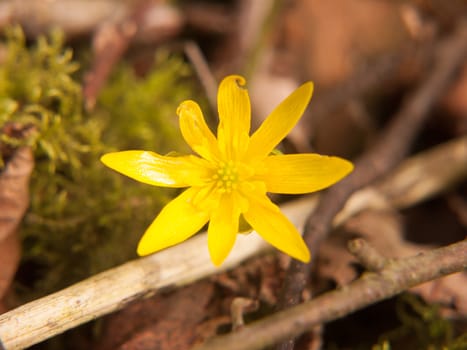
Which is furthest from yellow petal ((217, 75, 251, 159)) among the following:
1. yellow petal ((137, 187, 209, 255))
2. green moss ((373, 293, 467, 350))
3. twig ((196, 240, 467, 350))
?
green moss ((373, 293, 467, 350))

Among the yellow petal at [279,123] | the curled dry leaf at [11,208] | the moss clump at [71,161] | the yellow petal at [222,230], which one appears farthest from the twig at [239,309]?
the curled dry leaf at [11,208]

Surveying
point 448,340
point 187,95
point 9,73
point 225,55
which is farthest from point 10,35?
point 448,340

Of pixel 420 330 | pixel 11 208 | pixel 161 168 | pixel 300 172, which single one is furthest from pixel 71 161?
pixel 420 330

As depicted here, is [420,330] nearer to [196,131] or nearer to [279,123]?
[279,123]

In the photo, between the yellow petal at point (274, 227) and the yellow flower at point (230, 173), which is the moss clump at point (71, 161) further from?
the yellow petal at point (274, 227)

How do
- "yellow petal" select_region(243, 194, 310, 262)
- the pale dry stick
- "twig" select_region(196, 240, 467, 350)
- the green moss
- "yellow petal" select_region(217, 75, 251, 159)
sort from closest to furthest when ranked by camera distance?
1. "twig" select_region(196, 240, 467, 350)
2. "yellow petal" select_region(243, 194, 310, 262)
3. the pale dry stick
4. "yellow petal" select_region(217, 75, 251, 159)
5. the green moss

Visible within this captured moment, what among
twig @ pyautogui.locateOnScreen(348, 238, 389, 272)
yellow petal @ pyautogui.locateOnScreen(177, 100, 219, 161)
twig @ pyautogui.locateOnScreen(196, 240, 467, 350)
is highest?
yellow petal @ pyautogui.locateOnScreen(177, 100, 219, 161)

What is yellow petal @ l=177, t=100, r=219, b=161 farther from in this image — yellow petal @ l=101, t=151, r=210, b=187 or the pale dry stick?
the pale dry stick
